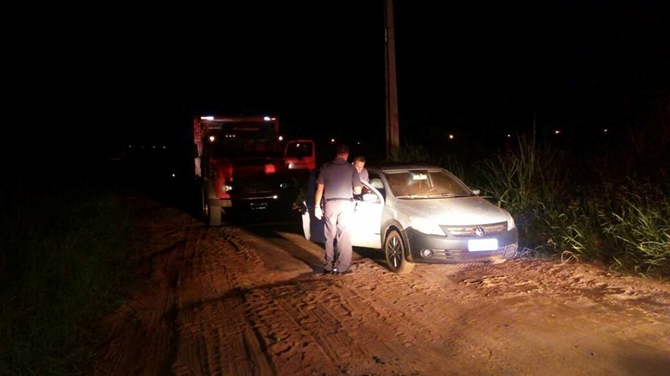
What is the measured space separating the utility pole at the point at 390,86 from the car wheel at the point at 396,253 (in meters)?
5.76

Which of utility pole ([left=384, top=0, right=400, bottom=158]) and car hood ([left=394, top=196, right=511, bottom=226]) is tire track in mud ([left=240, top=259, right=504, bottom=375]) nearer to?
car hood ([left=394, top=196, right=511, bottom=226])

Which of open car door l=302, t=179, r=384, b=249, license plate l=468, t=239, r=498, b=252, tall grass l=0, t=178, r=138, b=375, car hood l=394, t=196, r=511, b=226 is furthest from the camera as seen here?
open car door l=302, t=179, r=384, b=249

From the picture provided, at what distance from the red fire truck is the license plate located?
22.8ft

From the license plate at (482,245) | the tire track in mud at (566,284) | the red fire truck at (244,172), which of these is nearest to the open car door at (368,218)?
the tire track in mud at (566,284)

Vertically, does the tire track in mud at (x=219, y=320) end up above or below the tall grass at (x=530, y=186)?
below

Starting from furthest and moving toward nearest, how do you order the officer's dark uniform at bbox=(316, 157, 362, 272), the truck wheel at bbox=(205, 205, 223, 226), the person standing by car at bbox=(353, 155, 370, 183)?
the truck wheel at bbox=(205, 205, 223, 226) → the person standing by car at bbox=(353, 155, 370, 183) → the officer's dark uniform at bbox=(316, 157, 362, 272)

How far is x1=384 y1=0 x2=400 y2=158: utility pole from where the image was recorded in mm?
13852

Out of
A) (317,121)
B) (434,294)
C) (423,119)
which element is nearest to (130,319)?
(434,294)

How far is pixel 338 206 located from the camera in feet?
27.7

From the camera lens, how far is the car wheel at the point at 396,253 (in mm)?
8438

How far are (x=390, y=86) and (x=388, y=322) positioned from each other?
8526 mm

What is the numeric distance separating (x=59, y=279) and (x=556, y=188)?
7780 mm

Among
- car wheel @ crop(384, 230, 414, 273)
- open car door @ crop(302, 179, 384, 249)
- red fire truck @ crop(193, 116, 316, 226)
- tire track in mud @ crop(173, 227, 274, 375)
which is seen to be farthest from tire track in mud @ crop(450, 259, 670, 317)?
red fire truck @ crop(193, 116, 316, 226)

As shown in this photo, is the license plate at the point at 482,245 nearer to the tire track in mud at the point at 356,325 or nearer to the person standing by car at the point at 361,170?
the tire track in mud at the point at 356,325
